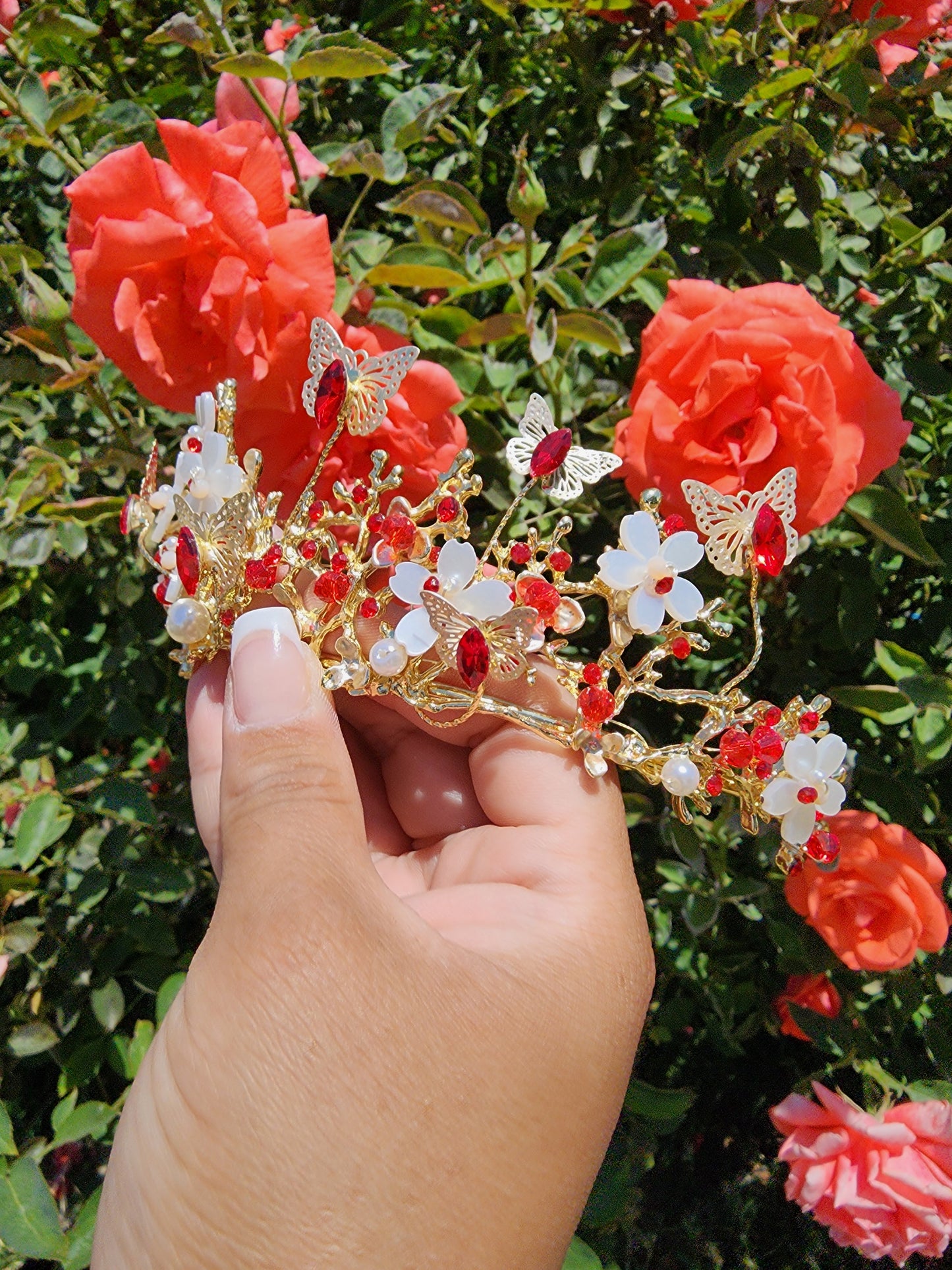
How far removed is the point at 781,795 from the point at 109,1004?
0.97 meters

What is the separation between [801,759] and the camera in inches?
35.7

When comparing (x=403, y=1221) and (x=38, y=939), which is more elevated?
(x=403, y=1221)

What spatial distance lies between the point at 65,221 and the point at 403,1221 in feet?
4.84

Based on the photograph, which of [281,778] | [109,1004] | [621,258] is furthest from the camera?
[109,1004]

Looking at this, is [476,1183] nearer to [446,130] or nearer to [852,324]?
[852,324]

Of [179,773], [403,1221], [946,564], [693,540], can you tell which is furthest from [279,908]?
[946,564]

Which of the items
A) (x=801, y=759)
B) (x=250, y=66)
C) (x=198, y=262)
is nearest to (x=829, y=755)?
(x=801, y=759)

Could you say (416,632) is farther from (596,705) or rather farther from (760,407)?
(760,407)

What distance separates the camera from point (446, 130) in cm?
137

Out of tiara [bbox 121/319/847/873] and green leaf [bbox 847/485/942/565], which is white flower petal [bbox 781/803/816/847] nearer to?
tiara [bbox 121/319/847/873]

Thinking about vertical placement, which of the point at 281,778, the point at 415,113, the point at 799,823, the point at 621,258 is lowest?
the point at 799,823

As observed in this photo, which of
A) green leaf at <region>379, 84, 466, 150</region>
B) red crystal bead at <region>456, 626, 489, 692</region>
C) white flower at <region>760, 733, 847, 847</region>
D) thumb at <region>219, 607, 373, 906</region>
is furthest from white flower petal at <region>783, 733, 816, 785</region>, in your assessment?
green leaf at <region>379, 84, 466, 150</region>

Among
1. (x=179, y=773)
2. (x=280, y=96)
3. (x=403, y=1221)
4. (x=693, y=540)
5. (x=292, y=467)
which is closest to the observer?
(x=403, y=1221)

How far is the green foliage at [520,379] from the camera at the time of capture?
1.13 metres
